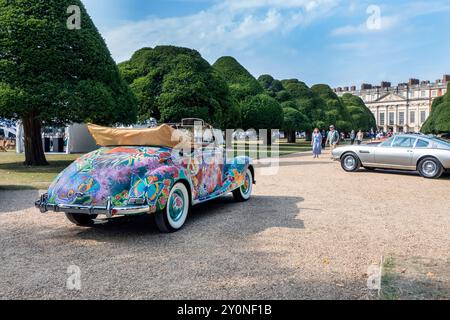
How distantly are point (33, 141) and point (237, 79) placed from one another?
2511 centimetres

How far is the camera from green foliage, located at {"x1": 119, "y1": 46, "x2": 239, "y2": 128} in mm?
25375

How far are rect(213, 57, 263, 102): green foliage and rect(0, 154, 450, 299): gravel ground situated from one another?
29.6 m

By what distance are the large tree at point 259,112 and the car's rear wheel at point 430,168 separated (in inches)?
944

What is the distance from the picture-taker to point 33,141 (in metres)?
17.8

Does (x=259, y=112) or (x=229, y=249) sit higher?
(x=259, y=112)

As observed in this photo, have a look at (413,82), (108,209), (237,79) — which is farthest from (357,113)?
(413,82)

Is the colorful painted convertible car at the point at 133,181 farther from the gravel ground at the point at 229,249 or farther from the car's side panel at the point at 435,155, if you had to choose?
the car's side panel at the point at 435,155

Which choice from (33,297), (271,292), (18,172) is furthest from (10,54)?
(271,292)

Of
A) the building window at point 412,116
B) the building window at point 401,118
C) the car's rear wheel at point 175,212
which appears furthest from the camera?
the building window at point 401,118

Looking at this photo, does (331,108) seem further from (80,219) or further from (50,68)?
(80,219)

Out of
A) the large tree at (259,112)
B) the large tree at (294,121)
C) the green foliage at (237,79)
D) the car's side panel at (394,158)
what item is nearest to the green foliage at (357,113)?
the large tree at (294,121)

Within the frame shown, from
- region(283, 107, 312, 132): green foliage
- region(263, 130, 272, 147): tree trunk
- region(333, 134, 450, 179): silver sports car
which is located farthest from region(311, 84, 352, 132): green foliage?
region(333, 134, 450, 179): silver sports car

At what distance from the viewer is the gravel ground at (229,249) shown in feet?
13.3
